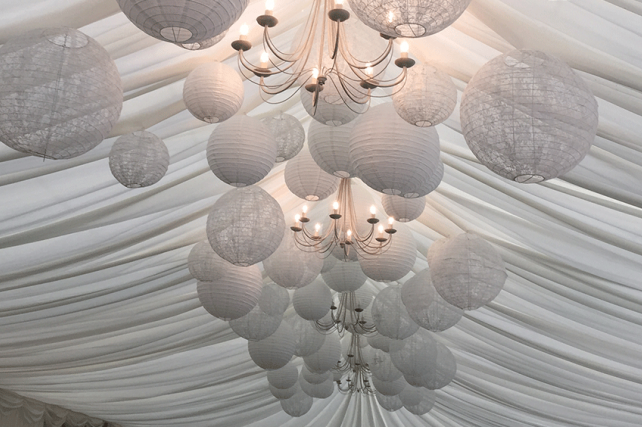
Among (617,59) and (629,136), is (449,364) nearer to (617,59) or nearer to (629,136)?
(629,136)

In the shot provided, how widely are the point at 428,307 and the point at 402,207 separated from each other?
26.2 inches

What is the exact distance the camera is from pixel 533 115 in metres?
2.11

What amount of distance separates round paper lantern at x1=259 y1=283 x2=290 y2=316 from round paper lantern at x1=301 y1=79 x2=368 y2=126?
1.64 metres

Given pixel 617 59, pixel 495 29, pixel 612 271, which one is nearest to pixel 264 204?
pixel 495 29

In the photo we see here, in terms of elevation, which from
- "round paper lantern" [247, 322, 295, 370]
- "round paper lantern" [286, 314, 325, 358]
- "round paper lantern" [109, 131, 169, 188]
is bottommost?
"round paper lantern" [286, 314, 325, 358]

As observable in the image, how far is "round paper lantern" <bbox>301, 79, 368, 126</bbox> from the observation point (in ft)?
8.81

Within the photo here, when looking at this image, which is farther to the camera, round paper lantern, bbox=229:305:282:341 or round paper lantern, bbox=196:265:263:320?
round paper lantern, bbox=229:305:282:341

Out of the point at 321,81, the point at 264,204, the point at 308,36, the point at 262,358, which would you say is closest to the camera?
the point at 321,81

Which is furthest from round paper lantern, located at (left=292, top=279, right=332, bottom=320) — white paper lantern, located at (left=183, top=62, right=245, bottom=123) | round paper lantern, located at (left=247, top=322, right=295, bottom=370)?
white paper lantern, located at (left=183, top=62, right=245, bottom=123)

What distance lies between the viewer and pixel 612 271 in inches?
157

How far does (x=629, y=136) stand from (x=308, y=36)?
1510 millimetres

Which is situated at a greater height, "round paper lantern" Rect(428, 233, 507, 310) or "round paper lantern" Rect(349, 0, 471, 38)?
"round paper lantern" Rect(349, 0, 471, 38)

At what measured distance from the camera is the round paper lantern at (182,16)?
1772 millimetres

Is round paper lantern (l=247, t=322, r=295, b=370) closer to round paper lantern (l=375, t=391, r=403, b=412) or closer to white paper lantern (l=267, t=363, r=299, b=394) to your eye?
white paper lantern (l=267, t=363, r=299, b=394)
